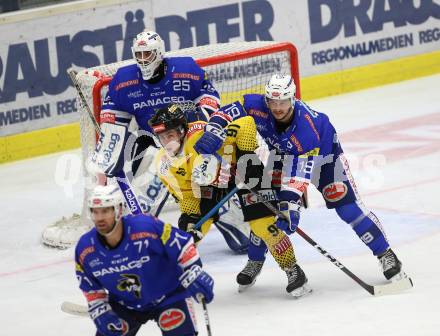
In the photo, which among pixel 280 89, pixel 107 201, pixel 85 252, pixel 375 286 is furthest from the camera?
pixel 375 286

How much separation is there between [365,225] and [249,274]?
2.52 feet

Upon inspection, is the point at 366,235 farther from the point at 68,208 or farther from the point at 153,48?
the point at 68,208

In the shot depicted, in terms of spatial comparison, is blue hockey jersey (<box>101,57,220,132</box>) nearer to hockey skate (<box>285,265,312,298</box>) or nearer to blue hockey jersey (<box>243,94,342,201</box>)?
blue hockey jersey (<box>243,94,342,201</box>)

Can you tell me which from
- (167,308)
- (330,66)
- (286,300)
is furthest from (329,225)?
(330,66)

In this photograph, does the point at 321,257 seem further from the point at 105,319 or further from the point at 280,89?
the point at 105,319

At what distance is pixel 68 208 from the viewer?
9359 millimetres

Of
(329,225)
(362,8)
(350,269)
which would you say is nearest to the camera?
(350,269)

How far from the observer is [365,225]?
6719 millimetres

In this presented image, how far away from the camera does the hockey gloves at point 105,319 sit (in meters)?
5.15

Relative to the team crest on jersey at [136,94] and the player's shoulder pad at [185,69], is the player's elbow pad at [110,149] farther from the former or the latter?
the player's shoulder pad at [185,69]

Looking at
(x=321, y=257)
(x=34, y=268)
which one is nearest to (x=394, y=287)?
(x=321, y=257)

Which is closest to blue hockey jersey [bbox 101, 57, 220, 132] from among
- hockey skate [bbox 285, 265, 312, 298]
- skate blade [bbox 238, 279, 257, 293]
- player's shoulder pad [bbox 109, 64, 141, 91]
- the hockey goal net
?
player's shoulder pad [bbox 109, 64, 141, 91]

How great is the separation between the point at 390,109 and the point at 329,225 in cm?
377

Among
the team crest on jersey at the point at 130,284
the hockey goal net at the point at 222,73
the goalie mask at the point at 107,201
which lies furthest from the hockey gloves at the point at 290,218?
the hockey goal net at the point at 222,73
